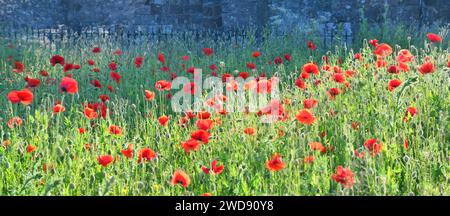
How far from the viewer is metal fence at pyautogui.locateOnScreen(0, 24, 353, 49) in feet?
34.9

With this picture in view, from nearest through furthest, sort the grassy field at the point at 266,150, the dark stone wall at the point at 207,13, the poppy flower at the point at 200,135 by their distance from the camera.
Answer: the poppy flower at the point at 200,135 < the grassy field at the point at 266,150 < the dark stone wall at the point at 207,13

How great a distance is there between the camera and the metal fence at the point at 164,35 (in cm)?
1062

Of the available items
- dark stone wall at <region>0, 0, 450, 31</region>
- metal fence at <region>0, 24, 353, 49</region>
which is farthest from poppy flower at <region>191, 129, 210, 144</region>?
dark stone wall at <region>0, 0, 450, 31</region>

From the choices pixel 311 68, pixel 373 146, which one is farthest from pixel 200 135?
pixel 311 68

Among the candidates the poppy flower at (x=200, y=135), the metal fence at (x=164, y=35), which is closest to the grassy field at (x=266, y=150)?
the poppy flower at (x=200, y=135)

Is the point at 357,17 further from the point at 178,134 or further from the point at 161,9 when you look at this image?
the point at 178,134

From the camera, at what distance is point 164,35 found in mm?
13688

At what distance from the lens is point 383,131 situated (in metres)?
4.23

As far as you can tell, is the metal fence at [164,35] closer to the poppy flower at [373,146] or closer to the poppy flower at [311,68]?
the poppy flower at [311,68]

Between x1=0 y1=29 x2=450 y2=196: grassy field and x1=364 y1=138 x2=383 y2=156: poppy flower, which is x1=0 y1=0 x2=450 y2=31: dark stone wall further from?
x1=364 y1=138 x2=383 y2=156: poppy flower

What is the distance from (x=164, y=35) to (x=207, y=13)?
1599 mm

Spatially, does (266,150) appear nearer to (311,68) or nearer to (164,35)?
(311,68)

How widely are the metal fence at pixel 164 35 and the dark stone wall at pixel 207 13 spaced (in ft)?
0.75
